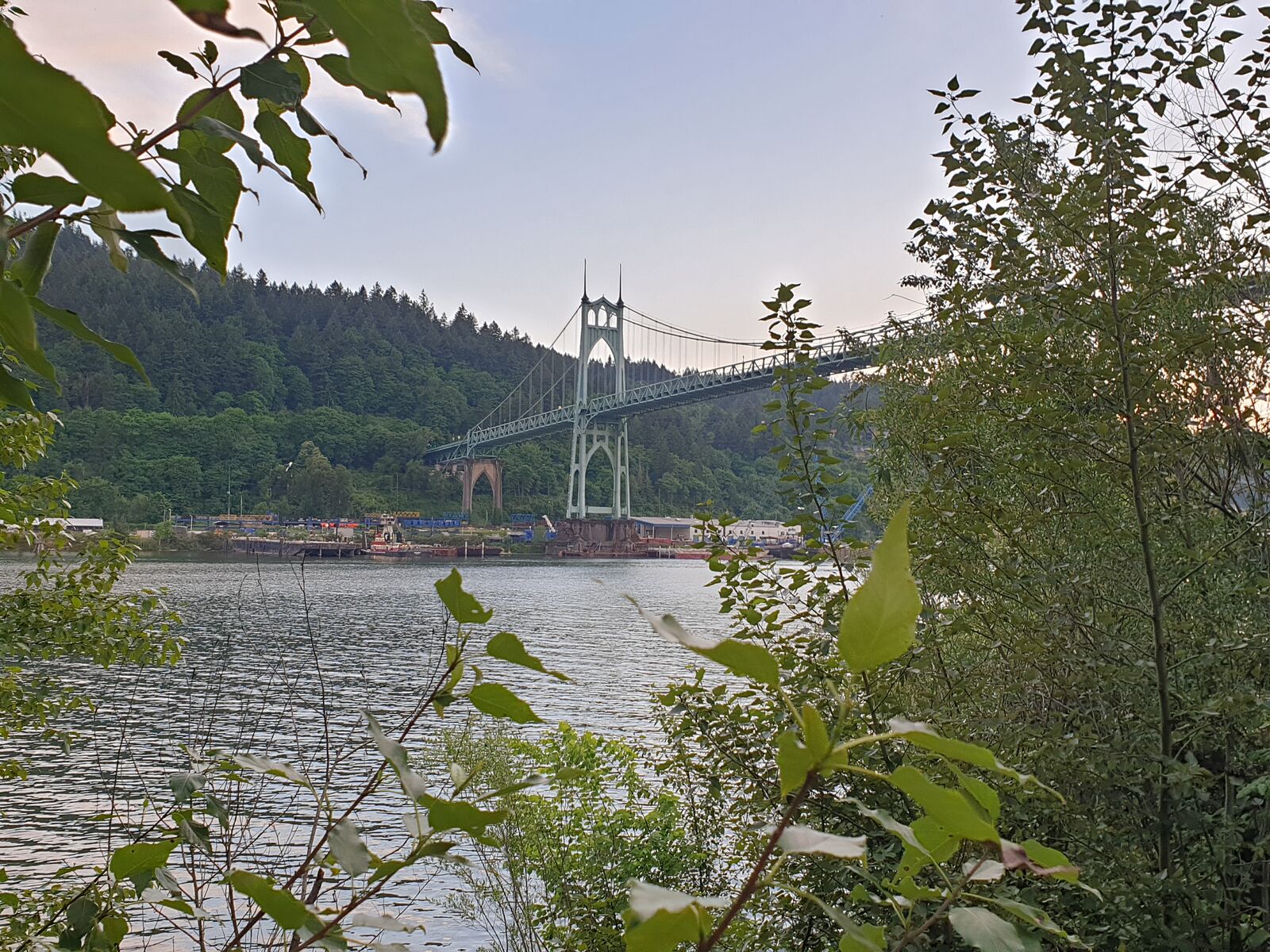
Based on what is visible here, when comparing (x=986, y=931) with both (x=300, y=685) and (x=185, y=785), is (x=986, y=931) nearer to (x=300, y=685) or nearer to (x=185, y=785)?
(x=185, y=785)

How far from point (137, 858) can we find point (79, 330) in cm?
31

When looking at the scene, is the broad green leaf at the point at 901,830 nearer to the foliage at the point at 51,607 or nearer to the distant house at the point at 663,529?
the foliage at the point at 51,607

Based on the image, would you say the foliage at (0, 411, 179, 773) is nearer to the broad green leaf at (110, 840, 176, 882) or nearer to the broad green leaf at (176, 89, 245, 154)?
the broad green leaf at (110, 840, 176, 882)

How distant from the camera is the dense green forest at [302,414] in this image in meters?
37.7

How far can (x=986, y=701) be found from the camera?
2.15 meters

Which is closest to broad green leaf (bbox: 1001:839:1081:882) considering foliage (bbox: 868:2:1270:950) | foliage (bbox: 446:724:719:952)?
foliage (bbox: 868:2:1270:950)

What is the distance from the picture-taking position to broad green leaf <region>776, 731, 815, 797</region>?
274mm

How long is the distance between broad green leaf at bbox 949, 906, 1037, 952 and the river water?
0.16m

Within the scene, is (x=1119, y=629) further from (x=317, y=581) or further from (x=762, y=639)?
(x=317, y=581)

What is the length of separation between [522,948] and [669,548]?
121ft

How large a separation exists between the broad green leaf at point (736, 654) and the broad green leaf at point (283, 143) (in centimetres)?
29

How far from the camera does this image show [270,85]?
0.38 m

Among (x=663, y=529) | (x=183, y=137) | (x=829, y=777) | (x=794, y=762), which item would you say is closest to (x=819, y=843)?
(x=794, y=762)

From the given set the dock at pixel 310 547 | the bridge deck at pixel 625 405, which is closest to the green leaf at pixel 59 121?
the bridge deck at pixel 625 405
